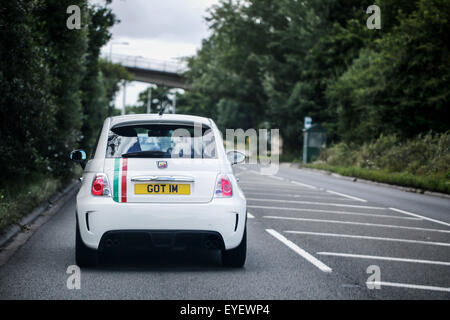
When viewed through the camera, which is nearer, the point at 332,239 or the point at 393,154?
the point at 332,239

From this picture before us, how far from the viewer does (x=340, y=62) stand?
4697 centimetres

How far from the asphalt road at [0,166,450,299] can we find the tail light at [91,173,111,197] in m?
0.82

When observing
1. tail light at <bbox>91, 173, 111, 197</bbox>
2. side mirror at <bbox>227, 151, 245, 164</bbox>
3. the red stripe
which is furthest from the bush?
tail light at <bbox>91, 173, 111, 197</bbox>

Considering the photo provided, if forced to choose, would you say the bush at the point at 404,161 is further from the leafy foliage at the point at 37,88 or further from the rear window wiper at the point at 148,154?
the rear window wiper at the point at 148,154

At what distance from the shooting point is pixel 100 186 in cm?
694

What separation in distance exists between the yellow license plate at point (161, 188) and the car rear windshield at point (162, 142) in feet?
1.09

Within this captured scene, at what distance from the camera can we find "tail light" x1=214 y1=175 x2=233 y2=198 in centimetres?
705

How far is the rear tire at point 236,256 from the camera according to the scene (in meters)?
7.27

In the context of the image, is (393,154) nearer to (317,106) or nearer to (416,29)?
(416,29)

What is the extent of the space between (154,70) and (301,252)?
57523mm

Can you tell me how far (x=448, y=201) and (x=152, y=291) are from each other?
1399 cm

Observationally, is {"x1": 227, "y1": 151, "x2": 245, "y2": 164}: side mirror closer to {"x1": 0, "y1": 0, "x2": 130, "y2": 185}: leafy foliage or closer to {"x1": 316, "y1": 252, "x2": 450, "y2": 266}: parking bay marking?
{"x1": 316, "y1": 252, "x2": 450, "y2": 266}: parking bay marking

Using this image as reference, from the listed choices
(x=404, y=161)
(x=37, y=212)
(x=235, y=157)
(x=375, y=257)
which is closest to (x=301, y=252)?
(x=375, y=257)
